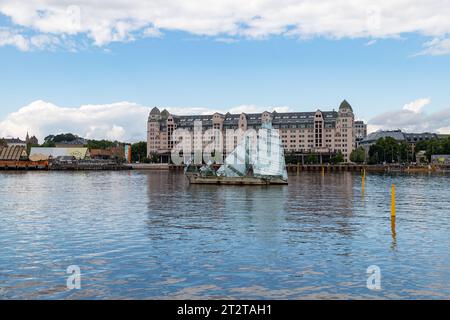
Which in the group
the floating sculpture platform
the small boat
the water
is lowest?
the water

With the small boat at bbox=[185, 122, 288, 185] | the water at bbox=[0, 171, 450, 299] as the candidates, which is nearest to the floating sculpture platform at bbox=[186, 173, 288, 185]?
the small boat at bbox=[185, 122, 288, 185]

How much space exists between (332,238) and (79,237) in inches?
601

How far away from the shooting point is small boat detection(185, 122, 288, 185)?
338 ft

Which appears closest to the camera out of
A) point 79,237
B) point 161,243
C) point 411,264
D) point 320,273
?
point 320,273

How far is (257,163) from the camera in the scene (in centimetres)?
10469

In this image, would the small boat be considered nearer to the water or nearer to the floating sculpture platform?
the floating sculpture platform

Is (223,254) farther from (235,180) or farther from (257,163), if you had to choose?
(257,163)

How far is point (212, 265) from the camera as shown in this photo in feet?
82.4

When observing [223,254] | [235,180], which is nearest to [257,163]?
[235,180]
